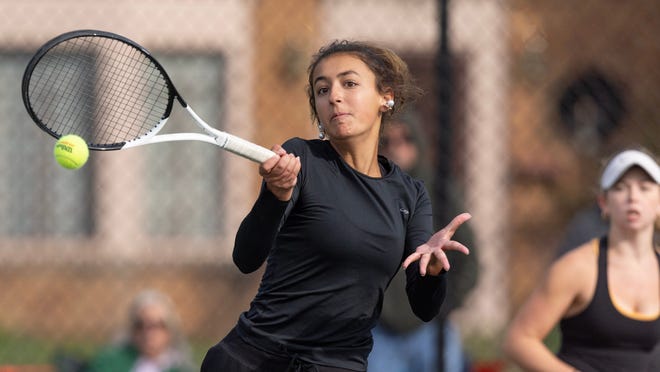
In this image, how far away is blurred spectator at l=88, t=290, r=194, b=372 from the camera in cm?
625

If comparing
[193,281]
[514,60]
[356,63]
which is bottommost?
[193,281]

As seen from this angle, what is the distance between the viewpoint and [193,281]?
8727 millimetres

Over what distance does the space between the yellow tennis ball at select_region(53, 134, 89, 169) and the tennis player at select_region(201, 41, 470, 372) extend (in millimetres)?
449

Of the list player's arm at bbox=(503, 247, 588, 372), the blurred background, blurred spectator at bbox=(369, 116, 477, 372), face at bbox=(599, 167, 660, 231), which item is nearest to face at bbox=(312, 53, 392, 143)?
player's arm at bbox=(503, 247, 588, 372)

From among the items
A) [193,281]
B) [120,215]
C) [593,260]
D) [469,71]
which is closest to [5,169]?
[120,215]

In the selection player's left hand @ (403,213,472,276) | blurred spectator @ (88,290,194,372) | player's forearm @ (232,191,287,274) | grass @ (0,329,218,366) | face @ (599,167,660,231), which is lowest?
grass @ (0,329,218,366)

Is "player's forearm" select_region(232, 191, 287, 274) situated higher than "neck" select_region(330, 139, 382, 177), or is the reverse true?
"neck" select_region(330, 139, 382, 177)

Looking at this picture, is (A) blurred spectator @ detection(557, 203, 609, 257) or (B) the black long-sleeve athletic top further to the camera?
(A) blurred spectator @ detection(557, 203, 609, 257)

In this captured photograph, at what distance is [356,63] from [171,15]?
554 centimetres

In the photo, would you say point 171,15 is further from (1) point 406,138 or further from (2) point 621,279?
(2) point 621,279

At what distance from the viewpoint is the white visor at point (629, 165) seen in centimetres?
462

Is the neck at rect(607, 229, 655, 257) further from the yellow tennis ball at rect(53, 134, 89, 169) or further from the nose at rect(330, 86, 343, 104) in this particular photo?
the yellow tennis ball at rect(53, 134, 89, 169)

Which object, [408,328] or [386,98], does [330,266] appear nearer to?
[386,98]

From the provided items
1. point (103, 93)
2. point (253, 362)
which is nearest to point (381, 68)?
point (253, 362)
